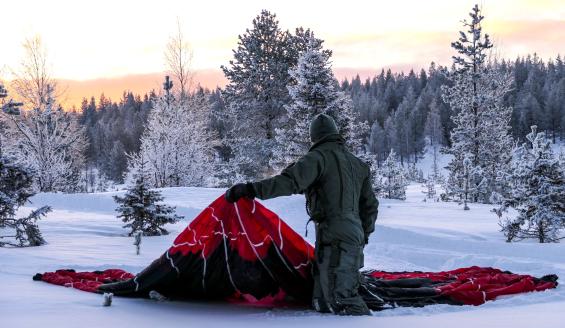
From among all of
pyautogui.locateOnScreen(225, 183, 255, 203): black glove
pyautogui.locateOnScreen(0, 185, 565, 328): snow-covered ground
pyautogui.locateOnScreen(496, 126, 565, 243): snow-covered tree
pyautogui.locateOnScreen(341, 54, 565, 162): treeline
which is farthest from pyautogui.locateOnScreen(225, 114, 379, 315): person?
pyautogui.locateOnScreen(341, 54, 565, 162): treeline

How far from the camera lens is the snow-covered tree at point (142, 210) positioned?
11570 millimetres

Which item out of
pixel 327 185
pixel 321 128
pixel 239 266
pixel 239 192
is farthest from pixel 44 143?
pixel 327 185

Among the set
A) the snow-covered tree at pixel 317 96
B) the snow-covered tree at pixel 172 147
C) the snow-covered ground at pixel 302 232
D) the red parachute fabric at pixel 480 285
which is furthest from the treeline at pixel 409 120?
the red parachute fabric at pixel 480 285

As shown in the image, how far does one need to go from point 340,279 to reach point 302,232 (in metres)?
8.99

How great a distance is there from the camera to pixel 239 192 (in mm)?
4914

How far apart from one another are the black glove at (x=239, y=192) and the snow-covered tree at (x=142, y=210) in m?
6.87

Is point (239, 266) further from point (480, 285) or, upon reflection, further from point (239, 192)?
point (480, 285)

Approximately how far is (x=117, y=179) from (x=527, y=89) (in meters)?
71.8

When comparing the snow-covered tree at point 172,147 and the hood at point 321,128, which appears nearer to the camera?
the hood at point 321,128

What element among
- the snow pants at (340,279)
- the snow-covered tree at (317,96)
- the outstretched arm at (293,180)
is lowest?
the snow pants at (340,279)

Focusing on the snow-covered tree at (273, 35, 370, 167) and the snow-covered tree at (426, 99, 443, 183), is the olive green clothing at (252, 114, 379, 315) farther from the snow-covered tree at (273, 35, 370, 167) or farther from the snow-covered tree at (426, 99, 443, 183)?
the snow-covered tree at (426, 99, 443, 183)

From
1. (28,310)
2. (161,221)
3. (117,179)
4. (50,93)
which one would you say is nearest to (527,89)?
(117,179)

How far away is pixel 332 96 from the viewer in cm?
2150

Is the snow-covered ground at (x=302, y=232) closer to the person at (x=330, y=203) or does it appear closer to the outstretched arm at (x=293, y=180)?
the person at (x=330, y=203)
